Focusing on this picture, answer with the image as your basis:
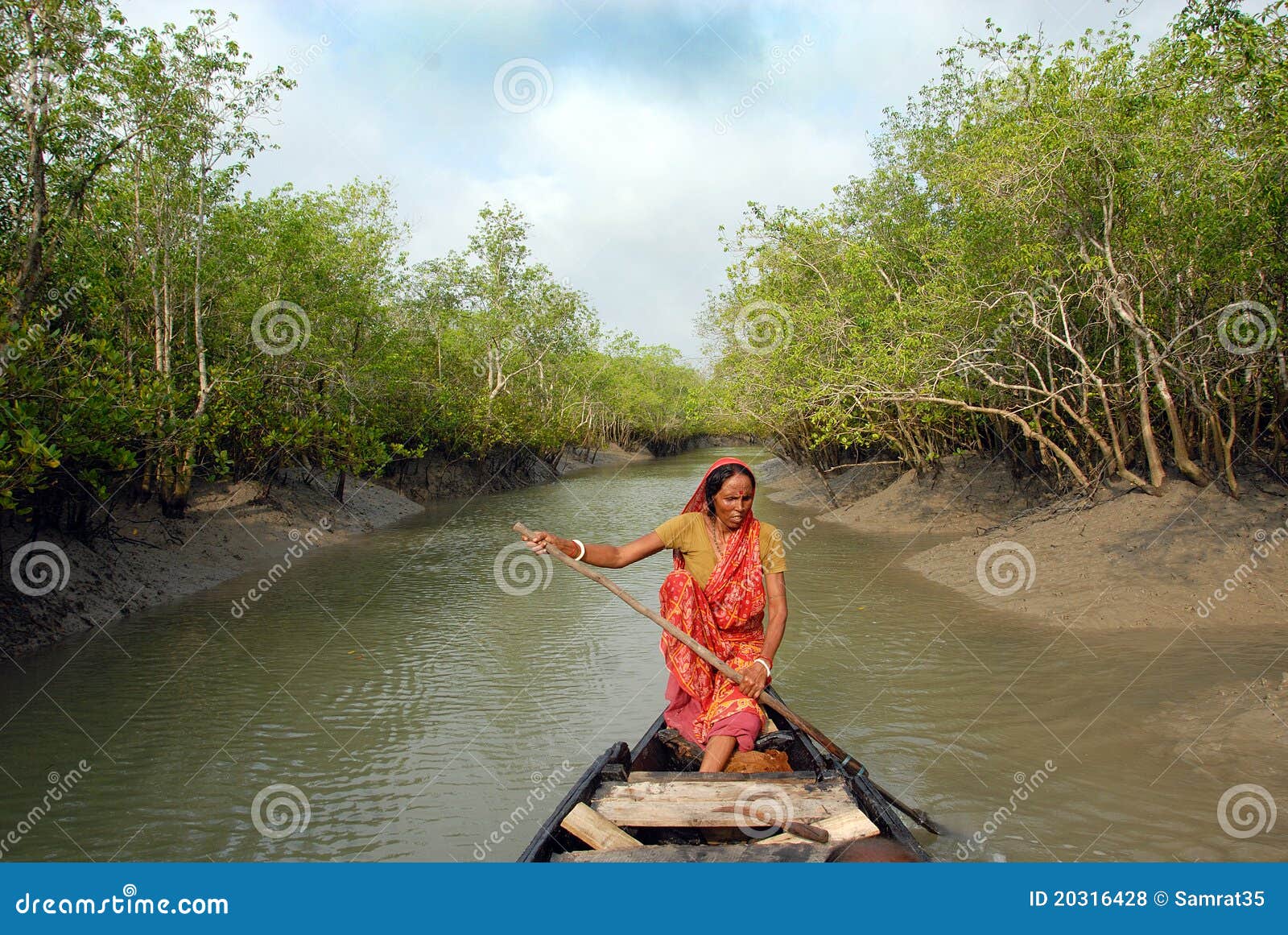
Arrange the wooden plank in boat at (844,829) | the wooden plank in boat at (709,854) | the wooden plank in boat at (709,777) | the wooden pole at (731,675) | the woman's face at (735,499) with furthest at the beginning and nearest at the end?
the woman's face at (735,499)
the wooden pole at (731,675)
the wooden plank in boat at (709,777)
the wooden plank in boat at (844,829)
the wooden plank in boat at (709,854)

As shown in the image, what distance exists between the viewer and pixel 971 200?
39.1ft

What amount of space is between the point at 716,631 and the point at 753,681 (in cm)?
43

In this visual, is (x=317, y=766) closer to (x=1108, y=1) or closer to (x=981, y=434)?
(x=1108, y=1)

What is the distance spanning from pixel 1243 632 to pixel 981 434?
1197 centimetres

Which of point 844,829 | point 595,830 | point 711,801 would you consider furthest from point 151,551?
point 844,829

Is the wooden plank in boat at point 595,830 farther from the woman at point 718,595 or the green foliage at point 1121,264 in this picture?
the green foliage at point 1121,264

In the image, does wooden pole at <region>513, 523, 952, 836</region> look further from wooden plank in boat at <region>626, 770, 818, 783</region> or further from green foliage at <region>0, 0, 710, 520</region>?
green foliage at <region>0, 0, 710, 520</region>

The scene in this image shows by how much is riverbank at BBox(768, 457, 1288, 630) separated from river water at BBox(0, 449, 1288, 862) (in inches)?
23.5

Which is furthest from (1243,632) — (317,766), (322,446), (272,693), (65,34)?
(322,446)

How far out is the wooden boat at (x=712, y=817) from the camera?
373cm

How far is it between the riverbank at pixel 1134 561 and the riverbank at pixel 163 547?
11.8 metres

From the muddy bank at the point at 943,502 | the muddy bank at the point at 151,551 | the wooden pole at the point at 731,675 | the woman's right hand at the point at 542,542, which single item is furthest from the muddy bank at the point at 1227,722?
the muddy bank at the point at 151,551

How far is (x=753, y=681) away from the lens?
5043mm

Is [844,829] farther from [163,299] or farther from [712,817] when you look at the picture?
[163,299]
